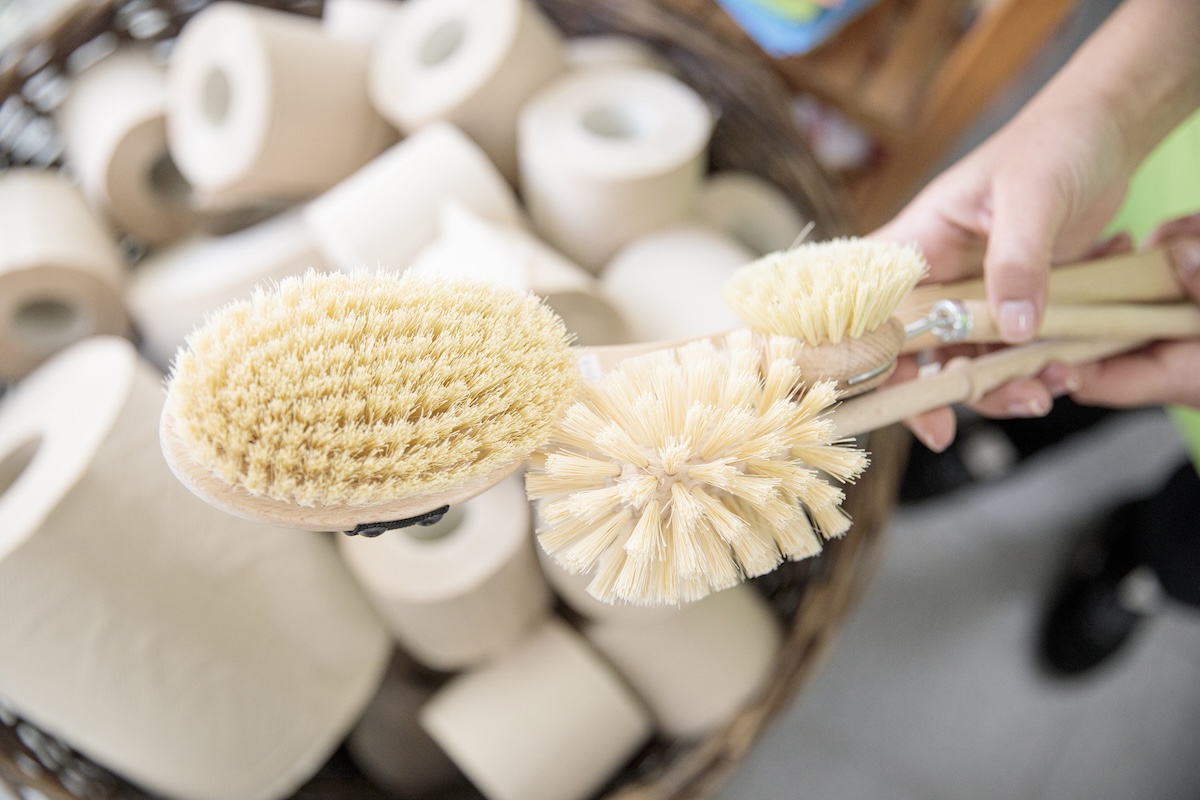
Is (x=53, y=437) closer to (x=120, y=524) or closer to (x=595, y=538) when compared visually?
(x=120, y=524)

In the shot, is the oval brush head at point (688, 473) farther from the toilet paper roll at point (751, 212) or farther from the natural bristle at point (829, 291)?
the toilet paper roll at point (751, 212)

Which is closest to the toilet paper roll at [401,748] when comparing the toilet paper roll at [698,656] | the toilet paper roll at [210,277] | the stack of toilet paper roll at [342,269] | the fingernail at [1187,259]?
the stack of toilet paper roll at [342,269]

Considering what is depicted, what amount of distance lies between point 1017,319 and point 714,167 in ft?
1.33

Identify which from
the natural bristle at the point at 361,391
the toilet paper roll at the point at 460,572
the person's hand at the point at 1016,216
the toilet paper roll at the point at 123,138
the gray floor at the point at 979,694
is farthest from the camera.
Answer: the gray floor at the point at 979,694

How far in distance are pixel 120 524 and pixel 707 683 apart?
0.37 meters

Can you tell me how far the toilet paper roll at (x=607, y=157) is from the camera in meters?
0.52

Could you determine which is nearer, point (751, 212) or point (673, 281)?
point (673, 281)

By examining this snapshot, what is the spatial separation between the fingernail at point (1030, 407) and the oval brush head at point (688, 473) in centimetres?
18

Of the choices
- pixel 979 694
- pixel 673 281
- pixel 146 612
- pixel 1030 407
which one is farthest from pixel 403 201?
pixel 979 694

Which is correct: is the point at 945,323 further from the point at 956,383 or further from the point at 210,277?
the point at 210,277

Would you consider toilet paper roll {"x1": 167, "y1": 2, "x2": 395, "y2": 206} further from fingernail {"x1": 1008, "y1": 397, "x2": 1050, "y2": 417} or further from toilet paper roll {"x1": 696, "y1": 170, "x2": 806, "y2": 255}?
fingernail {"x1": 1008, "y1": 397, "x2": 1050, "y2": 417}

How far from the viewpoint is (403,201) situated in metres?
0.52

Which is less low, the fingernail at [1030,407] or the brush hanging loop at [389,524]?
the brush hanging loop at [389,524]

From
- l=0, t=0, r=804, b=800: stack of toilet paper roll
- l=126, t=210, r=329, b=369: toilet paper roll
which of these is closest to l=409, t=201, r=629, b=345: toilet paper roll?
l=0, t=0, r=804, b=800: stack of toilet paper roll
